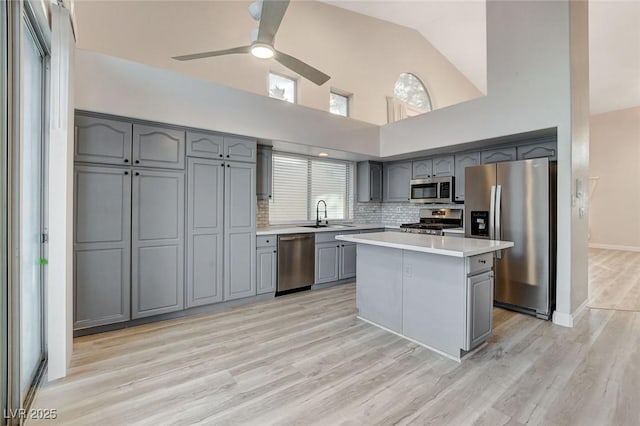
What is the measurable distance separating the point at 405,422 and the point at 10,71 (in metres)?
2.79

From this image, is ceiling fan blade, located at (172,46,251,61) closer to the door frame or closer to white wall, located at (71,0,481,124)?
the door frame

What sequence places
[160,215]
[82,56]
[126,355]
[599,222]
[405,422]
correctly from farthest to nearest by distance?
[599,222]
[160,215]
[82,56]
[126,355]
[405,422]

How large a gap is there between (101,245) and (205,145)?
→ 4.85 feet

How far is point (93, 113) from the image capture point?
9.23 ft

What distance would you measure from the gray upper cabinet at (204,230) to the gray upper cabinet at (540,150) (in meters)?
3.88

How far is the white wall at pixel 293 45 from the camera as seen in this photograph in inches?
133

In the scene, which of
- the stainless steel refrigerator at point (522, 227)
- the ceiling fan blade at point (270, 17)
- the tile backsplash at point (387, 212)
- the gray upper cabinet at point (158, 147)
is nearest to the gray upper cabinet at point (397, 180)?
the tile backsplash at point (387, 212)

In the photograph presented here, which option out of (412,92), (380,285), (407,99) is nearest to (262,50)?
(380,285)

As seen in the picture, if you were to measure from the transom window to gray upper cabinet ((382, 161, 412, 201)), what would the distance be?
5.74 ft

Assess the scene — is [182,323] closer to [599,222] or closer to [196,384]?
[196,384]

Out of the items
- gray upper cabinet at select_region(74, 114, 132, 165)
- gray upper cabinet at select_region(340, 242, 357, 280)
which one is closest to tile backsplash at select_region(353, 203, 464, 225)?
gray upper cabinet at select_region(340, 242, 357, 280)

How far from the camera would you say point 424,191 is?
5.17 m

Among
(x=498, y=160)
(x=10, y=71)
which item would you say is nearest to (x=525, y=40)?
(x=498, y=160)

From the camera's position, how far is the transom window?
6488 millimetres
